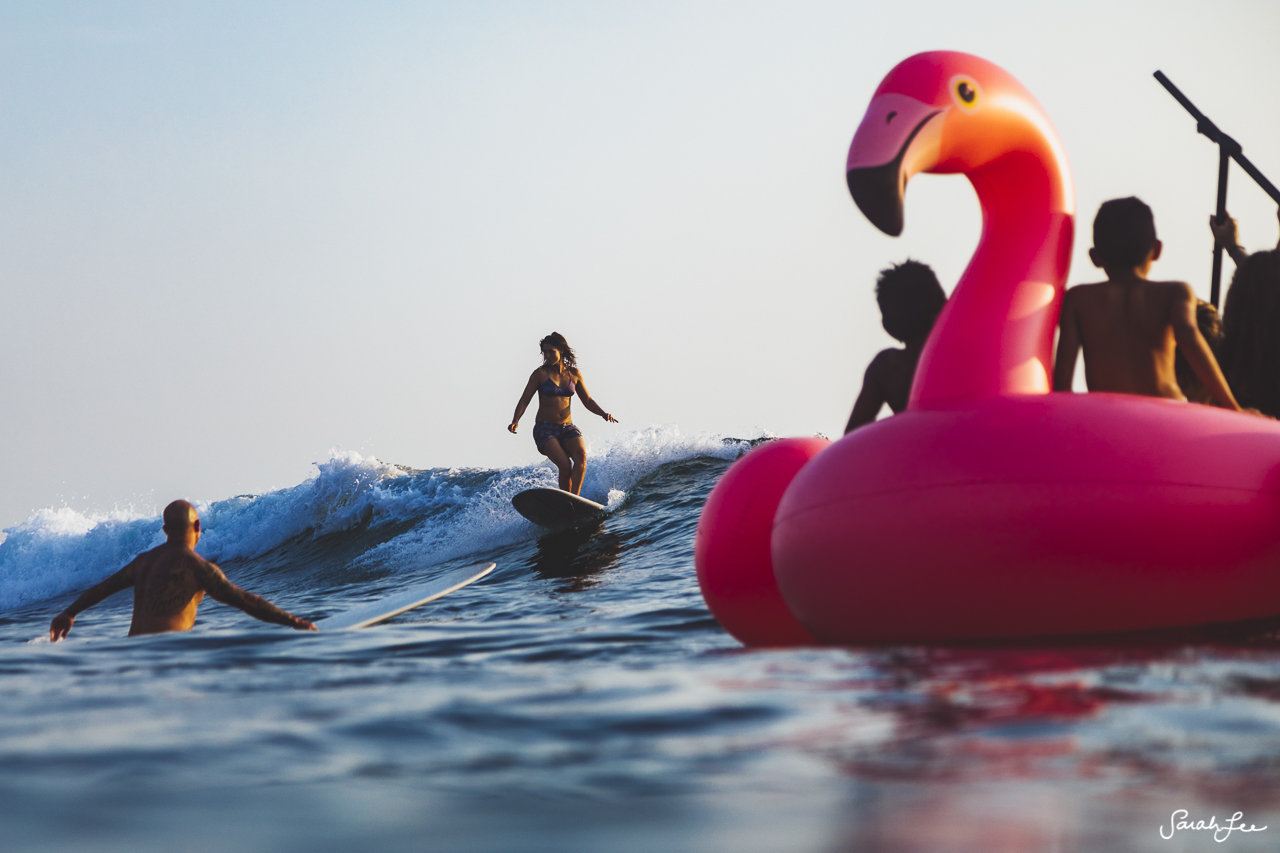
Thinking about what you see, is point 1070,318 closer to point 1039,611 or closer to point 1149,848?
point 1039,611

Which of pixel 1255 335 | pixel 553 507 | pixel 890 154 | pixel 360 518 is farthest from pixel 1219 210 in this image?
pixel 360 518

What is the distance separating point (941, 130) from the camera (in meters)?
4.29

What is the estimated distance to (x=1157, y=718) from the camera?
2.64 m

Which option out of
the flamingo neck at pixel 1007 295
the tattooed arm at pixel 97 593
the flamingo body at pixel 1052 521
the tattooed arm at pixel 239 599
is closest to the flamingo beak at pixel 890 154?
the flamingo neck at pixel 1007 295

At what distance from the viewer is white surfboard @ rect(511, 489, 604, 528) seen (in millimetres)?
12383

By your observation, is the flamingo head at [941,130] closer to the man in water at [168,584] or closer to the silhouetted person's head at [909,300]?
the silhouetted person's head at [909,300]

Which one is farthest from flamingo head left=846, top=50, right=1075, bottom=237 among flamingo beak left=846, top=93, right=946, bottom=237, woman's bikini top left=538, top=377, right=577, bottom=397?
woman's bikini top left=538, top=377, right=577, bottom=397

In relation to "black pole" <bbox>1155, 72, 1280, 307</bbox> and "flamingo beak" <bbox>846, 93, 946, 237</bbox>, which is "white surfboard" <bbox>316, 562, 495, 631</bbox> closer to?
"flamingo beak" <bbox>846, 93, 946, 237</bbox>

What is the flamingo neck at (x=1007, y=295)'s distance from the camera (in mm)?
4312

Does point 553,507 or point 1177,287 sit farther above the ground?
point 1177,287

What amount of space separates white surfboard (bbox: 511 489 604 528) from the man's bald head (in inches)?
253

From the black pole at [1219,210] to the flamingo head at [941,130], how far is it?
67.9 inches

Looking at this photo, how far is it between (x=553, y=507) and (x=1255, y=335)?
8490 millimetres

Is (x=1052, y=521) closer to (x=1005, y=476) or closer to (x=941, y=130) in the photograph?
(x=1005, y=476)
